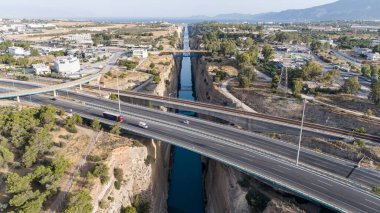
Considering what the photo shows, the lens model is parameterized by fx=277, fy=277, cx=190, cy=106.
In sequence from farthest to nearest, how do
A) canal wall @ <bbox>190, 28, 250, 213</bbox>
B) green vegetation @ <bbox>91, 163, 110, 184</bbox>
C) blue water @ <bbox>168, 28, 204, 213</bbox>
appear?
blue water @ <bbox>168, 28, 204, 213</bbox> → canal wall @ <bbox>190, 28, 250, 213</bbox> → green vegetation @ <bbox>91, 163, 110, 184</bbox>

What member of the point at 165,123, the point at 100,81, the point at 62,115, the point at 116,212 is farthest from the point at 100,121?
the point at 100,81

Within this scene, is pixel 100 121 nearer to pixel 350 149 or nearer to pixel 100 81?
pixel 100 81

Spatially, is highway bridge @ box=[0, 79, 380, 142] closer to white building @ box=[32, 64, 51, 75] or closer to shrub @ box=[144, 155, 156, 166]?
shrub @ box=[144, 155, 156, 166]

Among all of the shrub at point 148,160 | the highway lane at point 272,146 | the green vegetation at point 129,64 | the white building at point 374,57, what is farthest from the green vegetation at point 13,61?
the white building at point 374,57

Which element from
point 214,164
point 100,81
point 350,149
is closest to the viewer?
point 350,149

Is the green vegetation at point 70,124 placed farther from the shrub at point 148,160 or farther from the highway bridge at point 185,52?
the highway bridge at point 185,52

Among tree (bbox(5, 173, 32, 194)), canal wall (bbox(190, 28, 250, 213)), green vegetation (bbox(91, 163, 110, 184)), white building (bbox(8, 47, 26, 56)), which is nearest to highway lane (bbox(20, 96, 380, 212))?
canal wall (bbox(190, 28, 250, 213))

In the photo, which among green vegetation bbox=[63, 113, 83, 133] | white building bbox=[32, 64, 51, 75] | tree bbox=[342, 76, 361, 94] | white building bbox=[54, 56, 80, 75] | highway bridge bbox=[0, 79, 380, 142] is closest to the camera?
highway bridge bbox=[0, 79, 380, 142]
